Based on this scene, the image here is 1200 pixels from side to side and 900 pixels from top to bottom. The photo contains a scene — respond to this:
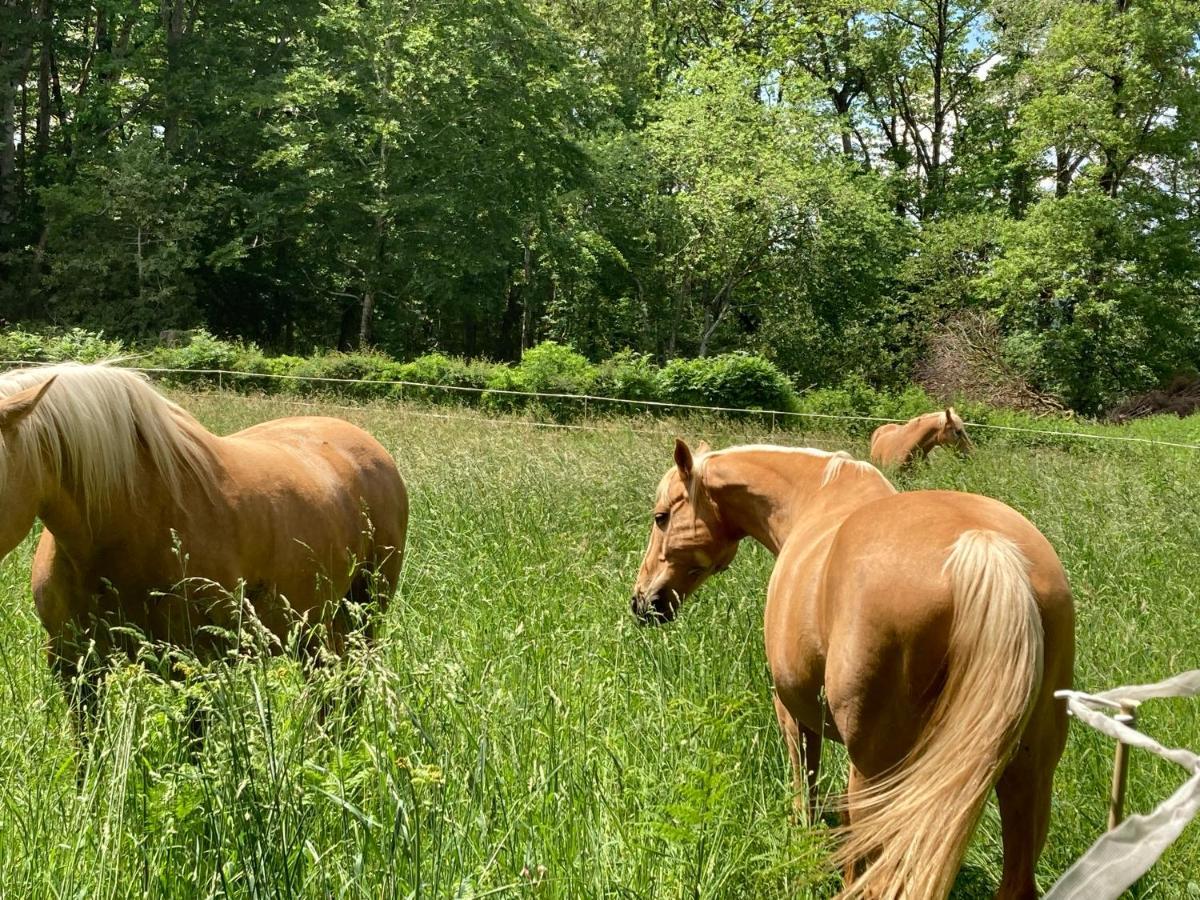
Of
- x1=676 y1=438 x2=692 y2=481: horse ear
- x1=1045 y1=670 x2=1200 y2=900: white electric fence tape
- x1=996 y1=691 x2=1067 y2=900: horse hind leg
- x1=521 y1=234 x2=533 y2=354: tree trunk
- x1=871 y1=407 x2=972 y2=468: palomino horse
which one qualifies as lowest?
x1=996 y1=691 x2=1067 y2=900: horse hind leg

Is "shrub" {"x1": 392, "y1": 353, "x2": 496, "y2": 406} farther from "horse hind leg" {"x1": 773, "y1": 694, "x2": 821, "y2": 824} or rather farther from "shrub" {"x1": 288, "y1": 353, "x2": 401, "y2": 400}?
"horse hind leg" {"x1": 773, "y1": 694, "x2": 821, "y2": 824}

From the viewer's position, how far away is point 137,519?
2.75 m

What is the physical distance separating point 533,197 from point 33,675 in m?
23.5

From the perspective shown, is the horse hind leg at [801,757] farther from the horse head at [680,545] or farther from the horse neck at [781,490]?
the horse head at [680,545]

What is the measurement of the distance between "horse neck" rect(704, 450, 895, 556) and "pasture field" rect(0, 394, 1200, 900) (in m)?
0.59

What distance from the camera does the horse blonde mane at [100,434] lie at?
2.57m

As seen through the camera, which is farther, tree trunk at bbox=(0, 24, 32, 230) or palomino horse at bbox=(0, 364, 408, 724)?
tree trunk at bbox=(0, 24, 32, 230)

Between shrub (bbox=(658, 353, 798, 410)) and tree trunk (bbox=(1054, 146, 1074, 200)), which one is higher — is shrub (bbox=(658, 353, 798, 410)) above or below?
below

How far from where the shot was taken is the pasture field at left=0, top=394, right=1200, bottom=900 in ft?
6.13

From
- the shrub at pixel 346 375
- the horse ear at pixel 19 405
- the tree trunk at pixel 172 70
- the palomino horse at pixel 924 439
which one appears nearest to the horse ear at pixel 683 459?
the horse ear at pixel 19 405

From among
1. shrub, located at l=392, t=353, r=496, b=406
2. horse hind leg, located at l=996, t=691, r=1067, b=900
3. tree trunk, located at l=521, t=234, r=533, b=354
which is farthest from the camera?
tree trunk, located at l=521, t=234, r=533, b=354

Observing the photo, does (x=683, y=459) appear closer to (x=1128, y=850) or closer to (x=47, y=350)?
(x=1128, y=850)

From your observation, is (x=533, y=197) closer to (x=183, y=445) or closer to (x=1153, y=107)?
(x=1153, y=107)

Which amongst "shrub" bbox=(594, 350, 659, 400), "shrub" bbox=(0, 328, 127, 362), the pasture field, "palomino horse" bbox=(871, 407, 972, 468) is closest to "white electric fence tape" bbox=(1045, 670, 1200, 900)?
the pasture field
